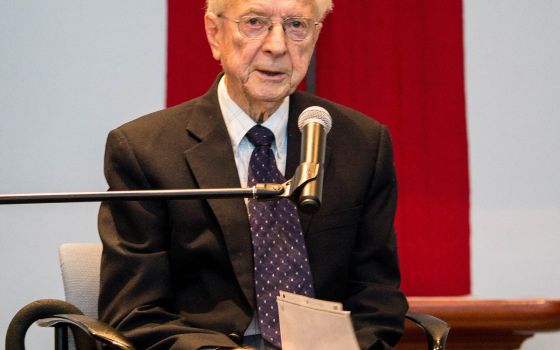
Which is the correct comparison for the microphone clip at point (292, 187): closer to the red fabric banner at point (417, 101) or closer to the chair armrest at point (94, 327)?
the chair armrest at point (94, 327)

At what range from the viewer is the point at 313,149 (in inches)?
66.5

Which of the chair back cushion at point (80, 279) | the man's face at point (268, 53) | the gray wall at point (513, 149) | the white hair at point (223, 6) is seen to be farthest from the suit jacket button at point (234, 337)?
the gray wall at point (513, 149)

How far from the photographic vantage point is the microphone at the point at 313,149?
1.59 meters

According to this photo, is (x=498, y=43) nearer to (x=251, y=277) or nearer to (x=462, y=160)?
(x=462, y=160)

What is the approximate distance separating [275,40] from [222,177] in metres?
0.34

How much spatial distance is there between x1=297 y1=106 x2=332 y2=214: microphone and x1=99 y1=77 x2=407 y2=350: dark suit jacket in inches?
21.1

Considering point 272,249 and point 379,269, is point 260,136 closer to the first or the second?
point 272,249

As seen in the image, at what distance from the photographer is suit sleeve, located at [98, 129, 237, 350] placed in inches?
83.9

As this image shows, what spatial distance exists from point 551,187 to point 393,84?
2.59 ft

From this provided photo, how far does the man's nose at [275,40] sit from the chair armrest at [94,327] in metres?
0.73

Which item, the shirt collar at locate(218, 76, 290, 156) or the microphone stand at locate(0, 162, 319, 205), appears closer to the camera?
the microphone stand at locate(0, 162, 319, 205)

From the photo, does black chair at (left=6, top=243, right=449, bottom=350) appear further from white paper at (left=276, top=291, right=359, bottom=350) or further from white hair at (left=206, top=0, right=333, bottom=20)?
white hair at (left=206, top=0, right=333, bottom=20)

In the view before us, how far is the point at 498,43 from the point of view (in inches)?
157

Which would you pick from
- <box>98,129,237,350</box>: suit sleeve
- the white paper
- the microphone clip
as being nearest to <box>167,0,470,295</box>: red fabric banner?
<box>98,129,237,350</box>: suit sleeve
